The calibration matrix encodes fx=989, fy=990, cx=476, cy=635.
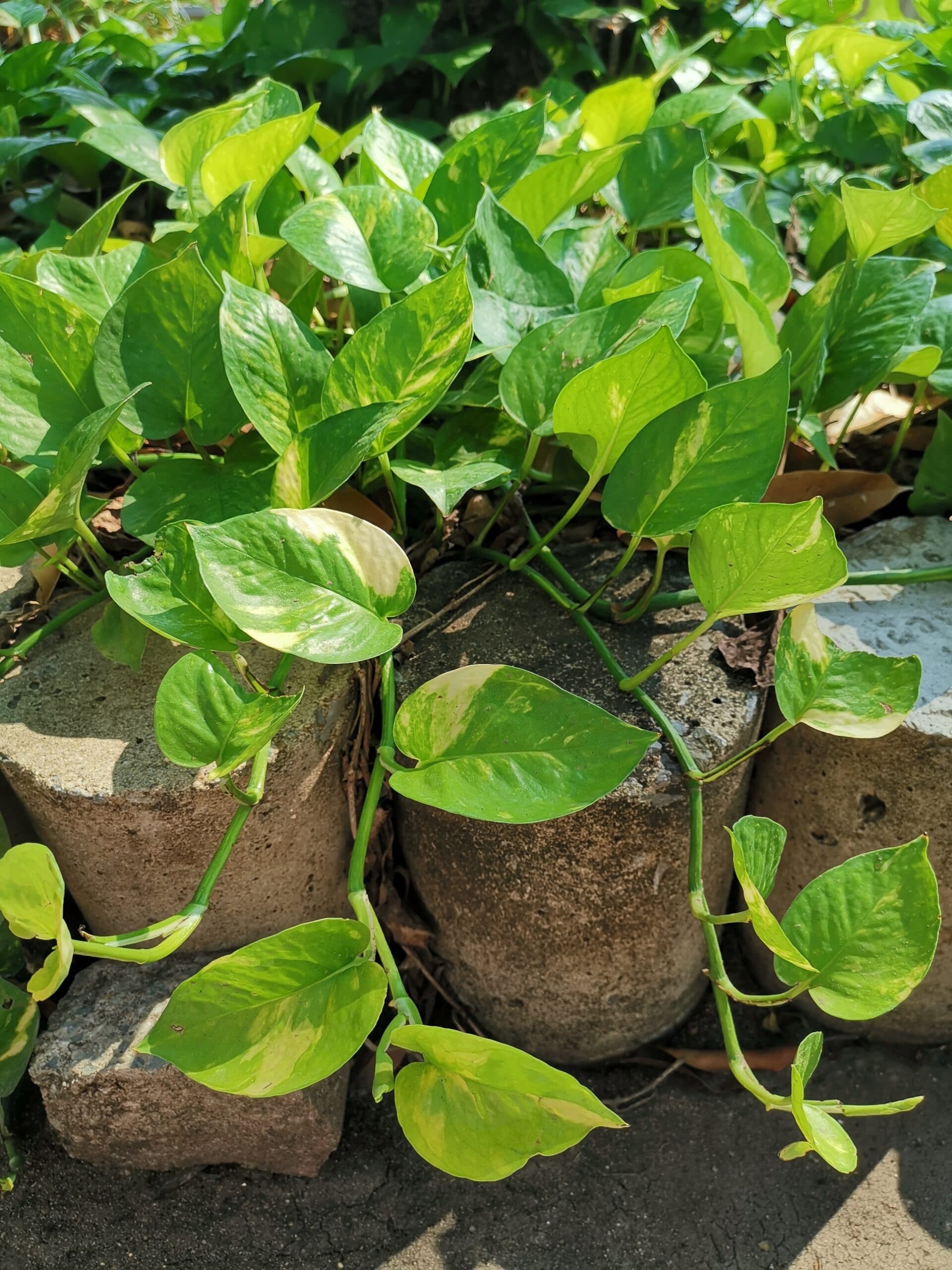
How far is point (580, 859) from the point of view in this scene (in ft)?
2.61

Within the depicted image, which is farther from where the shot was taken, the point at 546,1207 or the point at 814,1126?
the point at 546,1207

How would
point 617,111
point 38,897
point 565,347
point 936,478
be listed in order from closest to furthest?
1. point 38,897
2. point 565,347
3. point 936,478
4. point 617,111

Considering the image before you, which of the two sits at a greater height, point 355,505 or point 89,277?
point 89,277

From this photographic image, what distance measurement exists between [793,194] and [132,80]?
38.2 inches

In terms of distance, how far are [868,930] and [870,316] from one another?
53 cm

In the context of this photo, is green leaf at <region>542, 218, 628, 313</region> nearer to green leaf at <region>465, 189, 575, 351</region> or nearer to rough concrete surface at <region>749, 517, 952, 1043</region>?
green leaf at <region>465, 189, 575, 351</region>

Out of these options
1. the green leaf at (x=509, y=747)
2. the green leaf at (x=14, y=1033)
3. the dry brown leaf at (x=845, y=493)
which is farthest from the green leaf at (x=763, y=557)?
the green leaf at (x=14, y=1033)

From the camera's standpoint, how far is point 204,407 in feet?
2.47

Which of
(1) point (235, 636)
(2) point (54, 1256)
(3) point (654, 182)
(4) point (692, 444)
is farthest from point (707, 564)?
(2) point (54, 1256)

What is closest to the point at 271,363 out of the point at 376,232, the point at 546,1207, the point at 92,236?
the point at 376,232

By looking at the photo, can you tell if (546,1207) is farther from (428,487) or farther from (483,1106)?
(428,487)

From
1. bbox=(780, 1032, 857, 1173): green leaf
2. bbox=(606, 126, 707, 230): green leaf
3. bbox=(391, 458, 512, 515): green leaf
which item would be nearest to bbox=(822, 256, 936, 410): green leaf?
bbox=(606, 126, 707, 230): green leaf

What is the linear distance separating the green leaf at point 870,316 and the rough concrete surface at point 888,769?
6.7 inches

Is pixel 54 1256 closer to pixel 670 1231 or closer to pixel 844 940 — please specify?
pixel 670 1231
